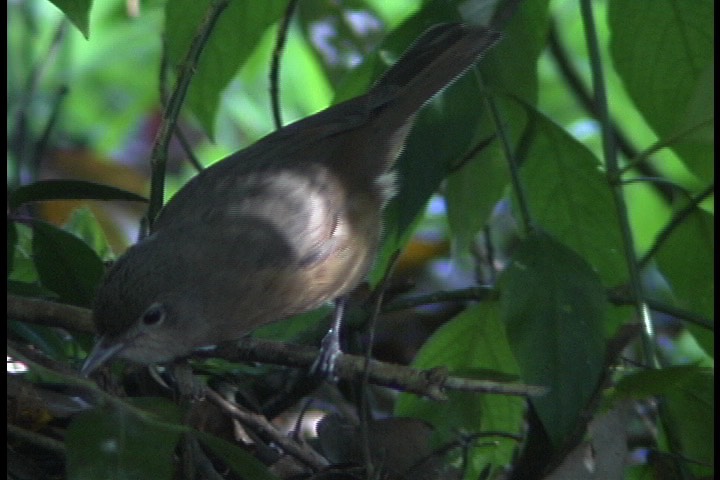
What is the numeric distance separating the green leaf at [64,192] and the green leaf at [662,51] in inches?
41.1

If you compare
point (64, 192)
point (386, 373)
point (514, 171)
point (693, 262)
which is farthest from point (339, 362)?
point (693, 262)

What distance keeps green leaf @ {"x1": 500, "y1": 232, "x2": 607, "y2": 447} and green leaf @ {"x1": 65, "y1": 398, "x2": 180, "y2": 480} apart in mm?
708

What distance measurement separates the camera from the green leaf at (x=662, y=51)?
2682 millimetres

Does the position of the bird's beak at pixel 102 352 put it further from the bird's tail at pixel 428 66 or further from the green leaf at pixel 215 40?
the bird's tail at pixel 428 66

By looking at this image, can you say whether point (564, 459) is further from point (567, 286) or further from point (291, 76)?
point (291, 76)

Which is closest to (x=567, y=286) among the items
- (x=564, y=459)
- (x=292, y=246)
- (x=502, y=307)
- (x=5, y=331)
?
(x=502, y=307)

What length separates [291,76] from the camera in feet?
15.1

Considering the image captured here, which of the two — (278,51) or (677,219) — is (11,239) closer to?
(278,51)

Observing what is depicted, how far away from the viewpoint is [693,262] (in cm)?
280

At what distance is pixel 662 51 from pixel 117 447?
4.81 ft

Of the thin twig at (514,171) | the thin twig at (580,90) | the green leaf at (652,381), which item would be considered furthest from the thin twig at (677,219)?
the thin twig at (580,90)

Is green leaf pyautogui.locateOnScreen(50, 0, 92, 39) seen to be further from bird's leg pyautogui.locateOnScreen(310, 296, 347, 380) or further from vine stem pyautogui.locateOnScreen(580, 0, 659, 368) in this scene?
vine stem pyautogui.locateOnScreen(580, 0, 659, 368)

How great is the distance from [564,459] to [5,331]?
39.7 inches

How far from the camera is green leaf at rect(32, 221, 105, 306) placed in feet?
8.29
